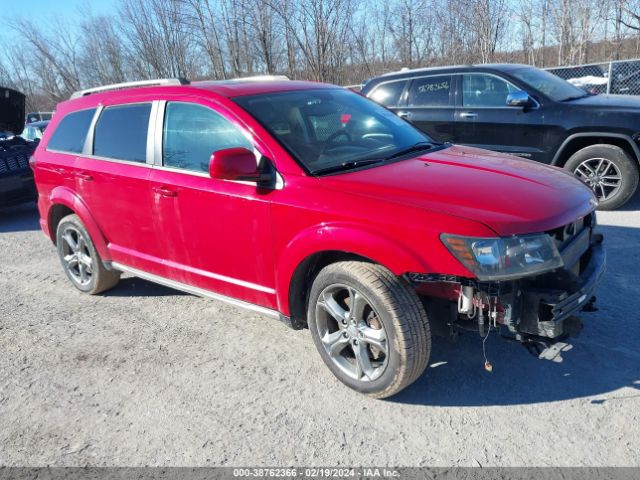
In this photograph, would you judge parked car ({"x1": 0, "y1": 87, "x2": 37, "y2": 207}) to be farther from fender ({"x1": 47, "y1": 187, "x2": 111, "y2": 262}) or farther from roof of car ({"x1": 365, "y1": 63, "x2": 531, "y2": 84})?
roof of car ({"x1": 365, "y1": 63, "x2": 531, "y2": 84})

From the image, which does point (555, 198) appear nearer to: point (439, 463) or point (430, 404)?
point (430, 404)

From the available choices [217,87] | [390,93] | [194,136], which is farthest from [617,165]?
[194,136]

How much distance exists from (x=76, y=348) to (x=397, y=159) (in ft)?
9.03

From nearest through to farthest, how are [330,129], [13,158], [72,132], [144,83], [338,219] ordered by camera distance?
[338,219]
[330,129]
[144,83]
[72,132]
[13,158]

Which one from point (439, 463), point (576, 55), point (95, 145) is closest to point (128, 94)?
point (95, 145)

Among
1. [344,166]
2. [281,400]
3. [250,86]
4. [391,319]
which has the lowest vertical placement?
[281,400]

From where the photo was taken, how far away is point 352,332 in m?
3.01

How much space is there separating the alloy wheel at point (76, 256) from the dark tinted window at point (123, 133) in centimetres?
95

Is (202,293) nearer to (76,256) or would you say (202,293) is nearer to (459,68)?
(76,256)

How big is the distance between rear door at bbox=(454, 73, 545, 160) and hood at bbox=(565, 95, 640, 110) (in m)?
0.50

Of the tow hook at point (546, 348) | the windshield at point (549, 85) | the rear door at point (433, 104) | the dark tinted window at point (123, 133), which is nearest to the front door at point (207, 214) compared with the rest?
the dark tinted window at point (123, 133)

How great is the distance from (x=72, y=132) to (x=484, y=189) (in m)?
3.82

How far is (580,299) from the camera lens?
2736 mm

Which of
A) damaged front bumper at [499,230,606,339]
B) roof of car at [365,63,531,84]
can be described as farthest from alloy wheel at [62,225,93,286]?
roof of car at [365,63,531,84]
